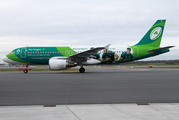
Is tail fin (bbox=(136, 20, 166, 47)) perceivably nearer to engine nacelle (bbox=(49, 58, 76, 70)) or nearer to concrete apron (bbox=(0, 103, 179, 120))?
engine nacelle (bbox=(49, 58, 76, 70))

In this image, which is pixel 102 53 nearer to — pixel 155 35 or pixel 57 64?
pixel 57 64

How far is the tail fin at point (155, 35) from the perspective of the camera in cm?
2225

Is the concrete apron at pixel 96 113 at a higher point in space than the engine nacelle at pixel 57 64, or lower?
lower

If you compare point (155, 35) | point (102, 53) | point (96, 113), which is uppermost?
point (155, 35)

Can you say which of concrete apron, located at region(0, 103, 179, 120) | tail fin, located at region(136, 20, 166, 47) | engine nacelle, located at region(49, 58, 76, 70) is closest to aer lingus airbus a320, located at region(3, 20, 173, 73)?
tail fin, located at region(136, 20, 166, 47)

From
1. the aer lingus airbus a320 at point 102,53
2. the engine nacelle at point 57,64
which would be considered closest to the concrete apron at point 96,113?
the engine nacelle at point 57,64

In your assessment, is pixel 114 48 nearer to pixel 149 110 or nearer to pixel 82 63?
pixel 82 63

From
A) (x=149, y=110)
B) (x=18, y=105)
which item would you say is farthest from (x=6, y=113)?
(x=149, y=110)

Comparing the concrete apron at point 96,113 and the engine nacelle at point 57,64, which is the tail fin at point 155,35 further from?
the concrete apron at point 96,113

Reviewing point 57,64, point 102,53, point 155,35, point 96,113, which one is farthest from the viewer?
point 155,35

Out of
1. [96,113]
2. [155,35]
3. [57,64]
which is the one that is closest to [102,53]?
[57,64]

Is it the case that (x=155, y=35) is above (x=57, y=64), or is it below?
above

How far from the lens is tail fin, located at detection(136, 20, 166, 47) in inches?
876

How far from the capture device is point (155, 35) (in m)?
22.4
